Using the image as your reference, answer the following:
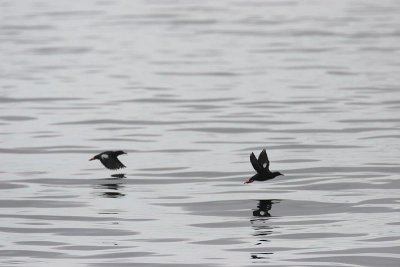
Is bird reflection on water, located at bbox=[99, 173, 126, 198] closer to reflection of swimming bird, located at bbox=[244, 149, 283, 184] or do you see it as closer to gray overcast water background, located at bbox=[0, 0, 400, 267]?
gray overcast water background, located at bbox=[0, 0, 400, 267]

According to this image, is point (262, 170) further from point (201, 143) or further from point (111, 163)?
point (201, 143)

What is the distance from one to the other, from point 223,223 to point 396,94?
47.9 feet

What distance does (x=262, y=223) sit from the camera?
51.5ft

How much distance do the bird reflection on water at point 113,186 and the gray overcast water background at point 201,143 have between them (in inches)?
1.8

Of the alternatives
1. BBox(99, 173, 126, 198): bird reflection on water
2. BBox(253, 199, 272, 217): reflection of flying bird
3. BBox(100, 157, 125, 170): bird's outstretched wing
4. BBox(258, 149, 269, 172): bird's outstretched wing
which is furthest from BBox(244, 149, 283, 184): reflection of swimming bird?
BBox(100, 157, 125, 170): bird's outstretched wing

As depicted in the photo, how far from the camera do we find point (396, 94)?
29.7 m

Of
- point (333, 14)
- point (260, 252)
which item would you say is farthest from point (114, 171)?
point (333, 14)

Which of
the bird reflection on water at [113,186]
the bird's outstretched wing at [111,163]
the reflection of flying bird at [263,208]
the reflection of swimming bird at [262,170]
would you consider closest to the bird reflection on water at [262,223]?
the reflection of flying bird at [263,208]

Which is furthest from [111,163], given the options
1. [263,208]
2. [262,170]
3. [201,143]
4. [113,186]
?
[201,143]

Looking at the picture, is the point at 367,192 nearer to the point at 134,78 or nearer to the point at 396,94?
the point at 396,94

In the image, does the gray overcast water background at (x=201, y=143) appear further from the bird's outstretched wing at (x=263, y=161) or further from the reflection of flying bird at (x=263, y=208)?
the bird's outstretched wing at (x=263, y=161)

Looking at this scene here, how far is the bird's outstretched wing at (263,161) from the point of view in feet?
56.6

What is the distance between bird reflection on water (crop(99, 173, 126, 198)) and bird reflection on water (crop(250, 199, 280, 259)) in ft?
7.30

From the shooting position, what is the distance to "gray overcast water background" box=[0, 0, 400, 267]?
48.4 ft
